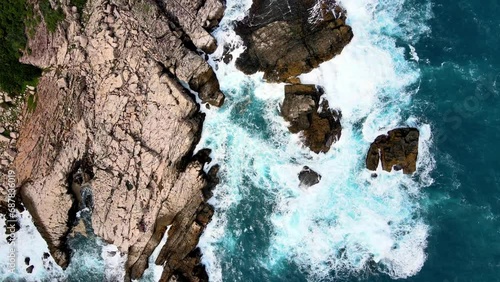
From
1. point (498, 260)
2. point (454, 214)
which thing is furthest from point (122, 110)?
point (498, 260)

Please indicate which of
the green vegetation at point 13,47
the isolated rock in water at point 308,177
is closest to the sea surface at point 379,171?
the isolated rock in water at point 308,177

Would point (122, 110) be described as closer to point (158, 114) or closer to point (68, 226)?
point (158, 114)

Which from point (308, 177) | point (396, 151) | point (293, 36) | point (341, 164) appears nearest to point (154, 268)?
point (308, 177)

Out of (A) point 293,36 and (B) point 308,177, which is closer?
(A) point 293,36

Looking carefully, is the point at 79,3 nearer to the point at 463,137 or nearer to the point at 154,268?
the point at 154,268

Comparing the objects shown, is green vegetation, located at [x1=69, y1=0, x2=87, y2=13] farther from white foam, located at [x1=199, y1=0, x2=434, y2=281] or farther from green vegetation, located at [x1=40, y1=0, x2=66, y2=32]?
white foam, located at [x1=199, y1=0, x2=434, y2=281]

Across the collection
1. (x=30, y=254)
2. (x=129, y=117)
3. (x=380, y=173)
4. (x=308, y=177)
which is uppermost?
(x=129, y=117)
